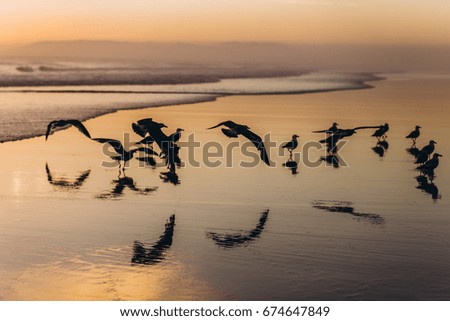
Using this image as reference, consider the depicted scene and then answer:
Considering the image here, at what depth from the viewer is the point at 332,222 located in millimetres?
10797

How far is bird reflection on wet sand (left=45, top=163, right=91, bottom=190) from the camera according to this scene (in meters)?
13.1

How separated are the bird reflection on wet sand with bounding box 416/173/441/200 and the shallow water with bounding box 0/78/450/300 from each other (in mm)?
116

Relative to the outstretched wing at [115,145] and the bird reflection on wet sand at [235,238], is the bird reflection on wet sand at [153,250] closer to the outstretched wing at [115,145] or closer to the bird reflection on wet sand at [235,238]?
the bird reflection on wet sand at [235,238]

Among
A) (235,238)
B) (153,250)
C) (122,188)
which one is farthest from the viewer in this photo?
(122,188)

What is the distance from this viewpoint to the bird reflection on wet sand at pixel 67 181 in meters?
13.1

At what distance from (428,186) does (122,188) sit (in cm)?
511

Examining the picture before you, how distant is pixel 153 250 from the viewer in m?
9.27

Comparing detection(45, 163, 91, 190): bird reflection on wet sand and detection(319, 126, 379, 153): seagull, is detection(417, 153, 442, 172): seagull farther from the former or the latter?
detection(45, 163, 91, 190): bird reflection on wet sand

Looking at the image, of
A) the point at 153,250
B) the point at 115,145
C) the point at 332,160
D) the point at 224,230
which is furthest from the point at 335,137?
the point at 153,250

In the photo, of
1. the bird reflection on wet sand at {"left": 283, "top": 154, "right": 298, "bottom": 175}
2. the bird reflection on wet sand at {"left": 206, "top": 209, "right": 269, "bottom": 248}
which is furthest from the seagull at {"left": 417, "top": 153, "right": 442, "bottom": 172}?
the bird reflection on wet sand at {"left": 206, "top": 209, "right": 269, "bottom": 248}

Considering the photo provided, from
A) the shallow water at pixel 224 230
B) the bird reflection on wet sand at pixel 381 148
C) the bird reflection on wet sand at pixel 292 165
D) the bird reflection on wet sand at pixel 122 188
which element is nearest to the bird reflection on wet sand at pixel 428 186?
the shallow water at pixel 224 230

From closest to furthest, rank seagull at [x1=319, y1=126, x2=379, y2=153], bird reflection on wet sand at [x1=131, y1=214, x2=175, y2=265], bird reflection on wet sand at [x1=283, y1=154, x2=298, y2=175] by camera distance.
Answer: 1. bird reflection on wet sand at [x1=131, y1=214, x2=175, y2=265]
2. bird reflection on wet sand at [x1=283, y1=154, x2=298, y2=175]
3. seagull at [x1=319, y1=126, x2=379, y2=153]

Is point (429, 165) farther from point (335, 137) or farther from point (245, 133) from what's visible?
point (245, 133)

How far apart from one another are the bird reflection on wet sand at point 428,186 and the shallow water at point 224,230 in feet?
0.38
